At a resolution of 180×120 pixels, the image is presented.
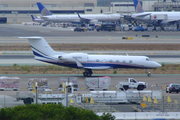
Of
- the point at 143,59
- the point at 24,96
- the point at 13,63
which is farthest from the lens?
the point at 13,63

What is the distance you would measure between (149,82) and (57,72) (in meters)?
14.0

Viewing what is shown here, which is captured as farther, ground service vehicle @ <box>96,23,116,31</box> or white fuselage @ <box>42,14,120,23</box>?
white fuselage @ <box>42,14,120,23</box>

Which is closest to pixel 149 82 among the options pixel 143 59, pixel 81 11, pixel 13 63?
pixel 143 59

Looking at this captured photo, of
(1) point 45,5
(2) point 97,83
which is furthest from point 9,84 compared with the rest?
(1) point 45,5

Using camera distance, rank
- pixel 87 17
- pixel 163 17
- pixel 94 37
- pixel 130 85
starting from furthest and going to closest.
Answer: pixel 87 17 → pixel 163 17 → pixel 94 37 → pixel 130 85

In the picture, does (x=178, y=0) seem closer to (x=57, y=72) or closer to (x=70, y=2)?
(x=70, y=2)

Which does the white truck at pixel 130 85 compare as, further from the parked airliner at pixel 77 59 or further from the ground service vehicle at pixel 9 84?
the ground service vehicle at pixel 9 84

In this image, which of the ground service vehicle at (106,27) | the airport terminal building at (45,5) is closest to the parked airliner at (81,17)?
the ground service vehicle at (106,27)

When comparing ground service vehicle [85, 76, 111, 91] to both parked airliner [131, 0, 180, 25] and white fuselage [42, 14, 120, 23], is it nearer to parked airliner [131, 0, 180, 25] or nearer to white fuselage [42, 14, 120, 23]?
parked airliner [131, 0, 180, 25]

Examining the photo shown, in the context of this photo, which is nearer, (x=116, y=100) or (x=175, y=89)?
(x=116, y=100)

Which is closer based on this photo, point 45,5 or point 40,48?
point 40,48

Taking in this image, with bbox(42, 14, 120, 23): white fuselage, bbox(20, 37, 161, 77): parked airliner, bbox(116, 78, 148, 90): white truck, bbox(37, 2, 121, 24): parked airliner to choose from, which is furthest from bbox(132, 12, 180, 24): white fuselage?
bbox(116, 78, 148, 90): white truck

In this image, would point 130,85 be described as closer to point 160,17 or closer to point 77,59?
point 77,59

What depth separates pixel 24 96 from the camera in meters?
24.8
